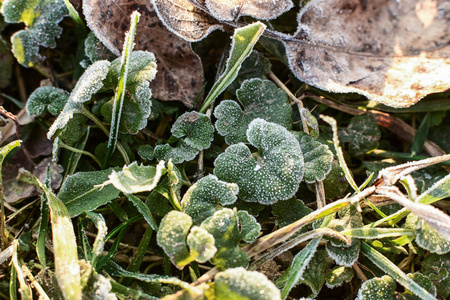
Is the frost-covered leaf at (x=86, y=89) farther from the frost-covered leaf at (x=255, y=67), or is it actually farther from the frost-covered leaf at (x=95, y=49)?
the frost-covered leaf at (x=255, y=67)

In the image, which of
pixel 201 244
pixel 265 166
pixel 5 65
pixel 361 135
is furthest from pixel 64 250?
pixel 361 135

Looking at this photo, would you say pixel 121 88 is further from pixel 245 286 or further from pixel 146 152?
pixel 245 286

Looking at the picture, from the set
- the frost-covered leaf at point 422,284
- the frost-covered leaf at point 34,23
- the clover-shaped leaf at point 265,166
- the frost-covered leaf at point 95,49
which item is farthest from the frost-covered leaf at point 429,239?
the frost-covered leaf at point 34,23

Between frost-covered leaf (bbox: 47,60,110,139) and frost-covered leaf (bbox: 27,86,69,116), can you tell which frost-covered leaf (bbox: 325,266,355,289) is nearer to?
frost-covered leaf (bbox: 47,60,110,139)

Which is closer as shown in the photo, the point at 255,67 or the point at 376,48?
the point at 376,48

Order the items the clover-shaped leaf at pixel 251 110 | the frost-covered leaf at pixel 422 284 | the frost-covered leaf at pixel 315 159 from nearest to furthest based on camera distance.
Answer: the frost-covered leaf at pixel 422 284, the frost-covered leaf at pixel 315 159, the clover-shaped leaf at pixel 251 110

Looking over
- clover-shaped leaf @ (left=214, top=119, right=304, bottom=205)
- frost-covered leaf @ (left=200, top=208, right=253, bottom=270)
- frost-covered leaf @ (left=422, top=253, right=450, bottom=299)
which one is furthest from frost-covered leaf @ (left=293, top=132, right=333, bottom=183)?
frost-covered leaf @ (left=422, top=253, right=450, bottom=299)

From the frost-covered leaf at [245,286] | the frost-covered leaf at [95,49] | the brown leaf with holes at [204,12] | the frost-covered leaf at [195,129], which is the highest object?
the brown leaf with holes at [204,12]
